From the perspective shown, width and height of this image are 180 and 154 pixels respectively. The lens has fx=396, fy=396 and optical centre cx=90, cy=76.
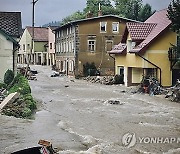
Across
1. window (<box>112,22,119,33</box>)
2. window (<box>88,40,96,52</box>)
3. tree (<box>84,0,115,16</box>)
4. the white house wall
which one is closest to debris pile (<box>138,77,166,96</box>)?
the white house wall

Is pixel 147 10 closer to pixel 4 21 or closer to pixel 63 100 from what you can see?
pixel 4 21

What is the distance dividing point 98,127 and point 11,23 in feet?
63.2

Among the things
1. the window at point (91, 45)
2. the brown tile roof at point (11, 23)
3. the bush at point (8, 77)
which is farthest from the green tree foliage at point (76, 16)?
the bush at point (8, 77)

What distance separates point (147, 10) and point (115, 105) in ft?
156

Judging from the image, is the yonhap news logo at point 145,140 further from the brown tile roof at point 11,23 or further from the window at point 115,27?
the window at point 115,27

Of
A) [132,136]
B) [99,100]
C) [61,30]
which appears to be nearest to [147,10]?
[61,30]

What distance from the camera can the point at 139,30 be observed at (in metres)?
33.4

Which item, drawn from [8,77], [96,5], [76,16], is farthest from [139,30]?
[76,16]

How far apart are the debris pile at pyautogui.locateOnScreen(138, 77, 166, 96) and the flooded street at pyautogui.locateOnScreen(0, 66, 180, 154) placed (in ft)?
10.6

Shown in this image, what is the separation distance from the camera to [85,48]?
48625mm

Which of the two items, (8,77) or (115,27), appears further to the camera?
(115,27)

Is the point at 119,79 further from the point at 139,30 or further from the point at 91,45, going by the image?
the point at 91,45

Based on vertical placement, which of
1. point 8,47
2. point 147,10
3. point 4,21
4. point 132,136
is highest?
point 147,10

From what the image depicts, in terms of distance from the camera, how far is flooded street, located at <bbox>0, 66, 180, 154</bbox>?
41.9ft
